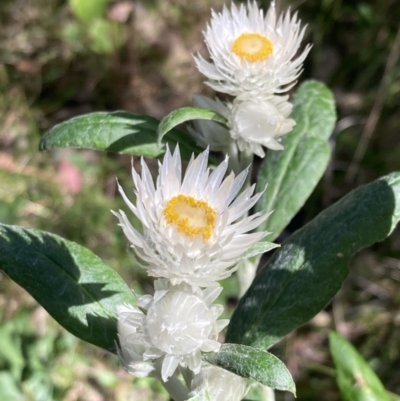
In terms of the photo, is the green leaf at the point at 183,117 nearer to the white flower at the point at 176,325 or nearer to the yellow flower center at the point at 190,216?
the yellow flower center at the point at 190,216

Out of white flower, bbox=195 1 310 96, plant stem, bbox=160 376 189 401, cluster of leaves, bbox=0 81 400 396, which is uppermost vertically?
white flower, bbox=195 1 310 96

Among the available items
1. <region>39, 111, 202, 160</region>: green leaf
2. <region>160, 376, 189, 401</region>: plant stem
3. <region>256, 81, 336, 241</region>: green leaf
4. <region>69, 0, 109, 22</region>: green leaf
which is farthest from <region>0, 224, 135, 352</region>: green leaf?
<region>69, 0, 109, 22</region>: green leaf

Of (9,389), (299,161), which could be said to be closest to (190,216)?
(299,161)

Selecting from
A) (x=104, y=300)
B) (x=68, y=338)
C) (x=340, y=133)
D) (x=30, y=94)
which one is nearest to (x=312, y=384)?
(x=68, y=338)

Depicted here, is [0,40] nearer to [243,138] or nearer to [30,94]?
[30,94]

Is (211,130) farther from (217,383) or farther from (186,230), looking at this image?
(217,383)

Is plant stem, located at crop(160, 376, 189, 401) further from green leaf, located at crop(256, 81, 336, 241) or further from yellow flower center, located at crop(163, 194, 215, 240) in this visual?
green leaf, located at crop(256, 81, 336, 241)

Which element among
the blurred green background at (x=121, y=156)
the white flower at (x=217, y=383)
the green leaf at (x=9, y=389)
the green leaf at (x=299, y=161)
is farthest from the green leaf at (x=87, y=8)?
the white flower at (x=217, y=383)
